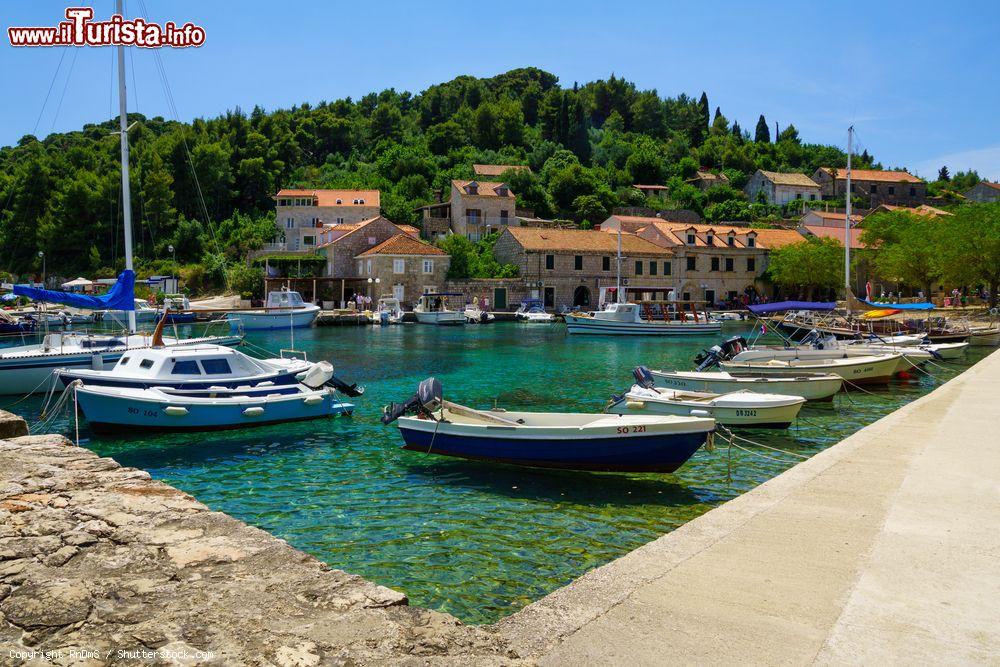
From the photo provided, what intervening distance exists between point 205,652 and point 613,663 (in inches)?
93.1

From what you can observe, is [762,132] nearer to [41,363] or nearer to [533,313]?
[533,313]

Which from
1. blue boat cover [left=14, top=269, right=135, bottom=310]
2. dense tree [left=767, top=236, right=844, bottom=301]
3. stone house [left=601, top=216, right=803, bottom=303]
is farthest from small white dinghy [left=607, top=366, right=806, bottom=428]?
stone house [left=601, top=216, right=803, bottom=303]

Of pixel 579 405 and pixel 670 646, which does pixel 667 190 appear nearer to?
pixel 579 405

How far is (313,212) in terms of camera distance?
7231 cm

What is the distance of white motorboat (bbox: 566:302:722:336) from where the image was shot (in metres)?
44.8

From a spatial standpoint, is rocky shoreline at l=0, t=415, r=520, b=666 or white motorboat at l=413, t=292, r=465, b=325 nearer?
rocky shoreline at l=0, t=415, r=520, b=666

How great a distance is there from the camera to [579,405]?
18891mm

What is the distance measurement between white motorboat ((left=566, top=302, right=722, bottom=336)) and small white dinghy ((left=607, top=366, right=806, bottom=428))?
29.1m

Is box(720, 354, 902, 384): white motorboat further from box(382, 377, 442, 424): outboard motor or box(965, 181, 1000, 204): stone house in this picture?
box(965, 181, 1000, 204): stone house

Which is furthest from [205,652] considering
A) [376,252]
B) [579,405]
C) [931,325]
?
[376,252]

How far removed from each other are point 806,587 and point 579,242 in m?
58.7

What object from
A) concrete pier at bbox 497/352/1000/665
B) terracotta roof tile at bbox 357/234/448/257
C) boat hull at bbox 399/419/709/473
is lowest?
boat hull at bbox 399/419/709/473

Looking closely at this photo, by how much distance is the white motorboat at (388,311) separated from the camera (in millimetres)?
52969

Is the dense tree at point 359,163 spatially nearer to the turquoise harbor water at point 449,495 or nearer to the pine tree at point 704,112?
the pine tree at point 704,112
